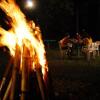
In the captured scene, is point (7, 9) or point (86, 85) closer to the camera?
point (7, 9)

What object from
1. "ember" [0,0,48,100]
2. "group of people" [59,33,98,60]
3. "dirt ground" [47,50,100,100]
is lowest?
"dirt ground" [47,50,100,100]

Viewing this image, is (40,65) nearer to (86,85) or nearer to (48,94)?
(48,94)

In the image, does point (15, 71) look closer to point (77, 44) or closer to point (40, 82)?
point (40, 82)

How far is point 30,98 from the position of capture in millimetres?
9039

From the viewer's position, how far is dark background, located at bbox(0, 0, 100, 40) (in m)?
40.7

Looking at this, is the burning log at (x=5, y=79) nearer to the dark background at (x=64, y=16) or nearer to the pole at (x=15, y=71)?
the pole at (x=15, y=71)

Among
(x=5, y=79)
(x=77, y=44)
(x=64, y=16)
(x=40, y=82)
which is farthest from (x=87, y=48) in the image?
(x=64, y=16)

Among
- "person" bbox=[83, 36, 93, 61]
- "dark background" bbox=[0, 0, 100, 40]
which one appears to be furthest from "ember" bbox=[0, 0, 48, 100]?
"dark background" bbox=[0, 0, 100, 40]

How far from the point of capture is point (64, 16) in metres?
41.2

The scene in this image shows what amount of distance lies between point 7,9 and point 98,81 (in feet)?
20.9

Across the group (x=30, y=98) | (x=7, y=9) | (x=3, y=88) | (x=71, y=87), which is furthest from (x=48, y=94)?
(x=71, y=87)

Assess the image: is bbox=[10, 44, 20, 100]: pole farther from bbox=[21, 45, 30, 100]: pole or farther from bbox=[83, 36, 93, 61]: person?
bbox=[83, 36, 93, 61]: person

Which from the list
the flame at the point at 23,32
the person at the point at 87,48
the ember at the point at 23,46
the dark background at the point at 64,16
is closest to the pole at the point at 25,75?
the ember at the point at 23,46

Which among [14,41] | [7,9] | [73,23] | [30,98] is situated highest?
[73,23]
